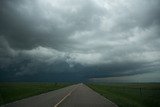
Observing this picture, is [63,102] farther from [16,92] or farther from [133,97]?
[16,92]

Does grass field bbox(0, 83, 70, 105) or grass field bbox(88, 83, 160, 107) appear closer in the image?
grass field bbox(88, 83, 160, 107)

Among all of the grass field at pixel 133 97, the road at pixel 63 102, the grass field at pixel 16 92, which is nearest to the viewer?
the road at pixel 63 102

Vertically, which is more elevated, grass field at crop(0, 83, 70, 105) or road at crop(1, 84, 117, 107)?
grass field at crop(0, 83, 70, 105)

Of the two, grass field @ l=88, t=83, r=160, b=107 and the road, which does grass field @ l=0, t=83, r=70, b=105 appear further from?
grass field @ l=88, t=83, r=160, b=107

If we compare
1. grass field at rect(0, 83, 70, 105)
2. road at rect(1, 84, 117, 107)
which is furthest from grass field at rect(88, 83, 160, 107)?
grass field at rect(0, 83, 70, 105)

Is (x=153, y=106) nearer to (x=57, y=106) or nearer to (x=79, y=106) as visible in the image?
(x=79, y=106)

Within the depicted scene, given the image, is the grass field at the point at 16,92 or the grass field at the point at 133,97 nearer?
the grass field at the point at 133,97

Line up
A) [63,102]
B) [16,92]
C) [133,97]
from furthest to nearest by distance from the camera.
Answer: [16,92], [133,97], [63,102]

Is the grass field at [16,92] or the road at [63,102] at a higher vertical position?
the grass field at [16,92]

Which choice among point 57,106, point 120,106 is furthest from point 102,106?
point 57,106

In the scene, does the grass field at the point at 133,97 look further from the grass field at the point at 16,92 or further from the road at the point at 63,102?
the grass field at the point at 16,92

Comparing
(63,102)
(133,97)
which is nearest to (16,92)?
(133,97)

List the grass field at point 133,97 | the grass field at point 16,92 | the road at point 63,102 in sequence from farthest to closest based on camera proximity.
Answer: the grass field at point 16,92
the grass field at point 133,97
the road at point 63,102

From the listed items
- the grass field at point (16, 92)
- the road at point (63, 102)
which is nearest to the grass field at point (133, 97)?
the road at point (63, 102)
